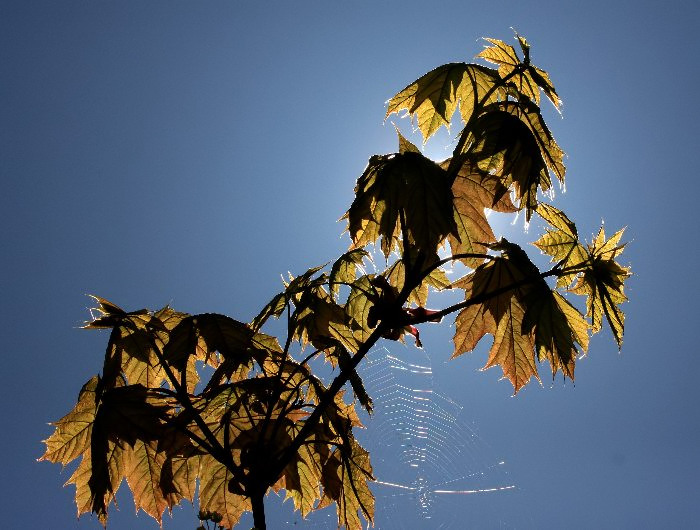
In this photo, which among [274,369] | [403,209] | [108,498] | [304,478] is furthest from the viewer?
[304,478]

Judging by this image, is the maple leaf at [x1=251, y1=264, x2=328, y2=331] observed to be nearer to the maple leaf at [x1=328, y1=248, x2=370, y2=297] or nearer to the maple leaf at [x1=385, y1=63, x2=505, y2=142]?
the maple leaf at [x1=328, y1=248, x2=370, y2=297]

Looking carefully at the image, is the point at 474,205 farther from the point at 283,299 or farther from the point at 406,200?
the point at 283,299

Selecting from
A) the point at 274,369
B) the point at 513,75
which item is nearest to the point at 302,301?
the point at 274,369

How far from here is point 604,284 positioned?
2.48 m

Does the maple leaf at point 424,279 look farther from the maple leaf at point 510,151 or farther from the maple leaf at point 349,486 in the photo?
the maple leaf at point 349,486

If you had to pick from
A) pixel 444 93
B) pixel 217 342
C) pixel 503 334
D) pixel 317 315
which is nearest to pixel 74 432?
pixel 217 342

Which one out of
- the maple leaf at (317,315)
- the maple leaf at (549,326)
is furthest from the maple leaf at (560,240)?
the maple leaf at (317,315)

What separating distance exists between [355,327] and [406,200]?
2.19 feet

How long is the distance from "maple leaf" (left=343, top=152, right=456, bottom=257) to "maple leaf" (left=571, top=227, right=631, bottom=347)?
768 millimetres

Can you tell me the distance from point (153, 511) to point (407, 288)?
147cm

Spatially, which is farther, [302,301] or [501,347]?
[501,347]

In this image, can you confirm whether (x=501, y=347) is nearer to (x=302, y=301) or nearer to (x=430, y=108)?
(x=302, y=301)

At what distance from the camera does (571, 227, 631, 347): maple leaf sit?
7.94ft

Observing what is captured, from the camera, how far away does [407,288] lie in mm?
2061
